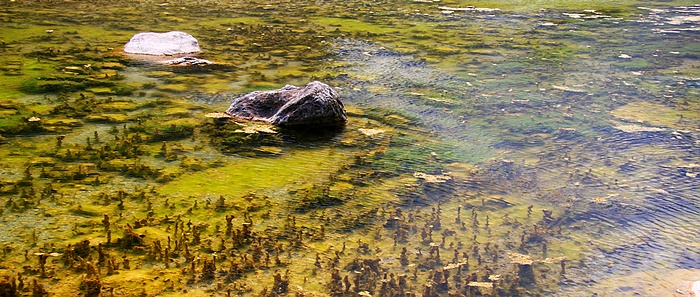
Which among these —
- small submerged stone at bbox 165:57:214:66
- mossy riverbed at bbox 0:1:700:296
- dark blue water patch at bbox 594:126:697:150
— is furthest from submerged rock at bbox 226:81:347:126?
dark blue water patch at bbox 594:126:697:150

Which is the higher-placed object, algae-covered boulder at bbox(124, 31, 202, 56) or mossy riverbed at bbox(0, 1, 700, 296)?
algae-covered boulder at bbox(124, 31, 202, 56)

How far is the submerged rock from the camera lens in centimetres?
537

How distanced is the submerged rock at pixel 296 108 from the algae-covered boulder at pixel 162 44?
8.40 feet

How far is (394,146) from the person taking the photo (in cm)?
504

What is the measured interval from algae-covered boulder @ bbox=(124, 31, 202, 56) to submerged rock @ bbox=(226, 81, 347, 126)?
2562 millimetres

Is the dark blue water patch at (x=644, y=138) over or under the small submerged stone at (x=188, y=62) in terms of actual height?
under

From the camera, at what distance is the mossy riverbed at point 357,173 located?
127 inches

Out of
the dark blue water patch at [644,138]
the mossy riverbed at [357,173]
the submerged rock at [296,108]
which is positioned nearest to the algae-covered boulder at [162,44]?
the mossy riverbed at [357,173]

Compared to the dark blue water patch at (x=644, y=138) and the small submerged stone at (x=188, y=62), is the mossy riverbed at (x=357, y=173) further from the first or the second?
the small submerged stone at (x=188, y=62)

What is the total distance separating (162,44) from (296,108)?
10.8ft

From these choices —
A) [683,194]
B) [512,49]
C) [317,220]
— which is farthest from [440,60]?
[317,220]

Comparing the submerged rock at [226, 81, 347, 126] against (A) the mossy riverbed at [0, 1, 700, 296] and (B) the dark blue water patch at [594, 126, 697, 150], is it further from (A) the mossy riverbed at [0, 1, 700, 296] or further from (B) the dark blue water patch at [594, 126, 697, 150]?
(B) the dark blue water patch at [594, 126, 697, 150]

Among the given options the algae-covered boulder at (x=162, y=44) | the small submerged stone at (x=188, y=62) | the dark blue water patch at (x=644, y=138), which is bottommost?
the dark blue water patch at (x=644, y=138)

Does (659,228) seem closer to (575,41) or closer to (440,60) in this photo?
Result: (440,60)
